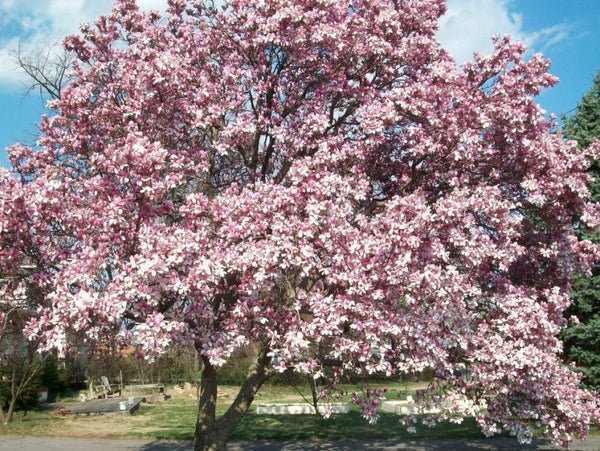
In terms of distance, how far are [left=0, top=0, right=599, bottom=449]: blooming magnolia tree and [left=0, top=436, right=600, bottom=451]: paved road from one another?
5.60 meters

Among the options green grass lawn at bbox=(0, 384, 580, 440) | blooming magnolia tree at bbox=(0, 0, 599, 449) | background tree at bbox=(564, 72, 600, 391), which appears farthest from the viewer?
green grass lawn at bbox=(0, 384, 580, 440)

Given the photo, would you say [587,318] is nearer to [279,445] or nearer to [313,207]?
[279,445]

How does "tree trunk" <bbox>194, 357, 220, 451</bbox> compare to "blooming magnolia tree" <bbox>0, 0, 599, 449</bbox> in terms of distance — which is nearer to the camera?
"blooming magnolia tree" <bbox>0, 0, 599, 449</bbox>

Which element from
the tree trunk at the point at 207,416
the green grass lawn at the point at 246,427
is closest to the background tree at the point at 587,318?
the green grass lawn at the point at 246,427

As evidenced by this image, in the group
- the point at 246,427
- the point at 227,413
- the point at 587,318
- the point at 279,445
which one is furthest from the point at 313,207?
the point at 246,427

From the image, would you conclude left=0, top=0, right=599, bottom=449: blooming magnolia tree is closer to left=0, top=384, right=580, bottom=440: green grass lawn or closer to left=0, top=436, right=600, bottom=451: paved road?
left=0, top=436, right=600, bottom=451: paved road

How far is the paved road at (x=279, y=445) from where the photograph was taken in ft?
51.1

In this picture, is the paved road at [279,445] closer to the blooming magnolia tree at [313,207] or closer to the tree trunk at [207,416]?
the tree trunk at [207,416]

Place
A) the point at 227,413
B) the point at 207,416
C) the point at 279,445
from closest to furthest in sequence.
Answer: the point at 227,413
the point at 207,416
the point at 279,445

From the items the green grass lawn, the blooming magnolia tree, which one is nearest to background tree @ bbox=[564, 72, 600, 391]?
the green grass lawn

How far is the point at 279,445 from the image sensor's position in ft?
54.2

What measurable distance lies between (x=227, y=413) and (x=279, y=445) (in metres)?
6.26

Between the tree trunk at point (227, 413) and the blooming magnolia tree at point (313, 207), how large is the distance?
0.13ft

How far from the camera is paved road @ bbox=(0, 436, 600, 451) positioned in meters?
15.6
